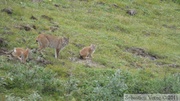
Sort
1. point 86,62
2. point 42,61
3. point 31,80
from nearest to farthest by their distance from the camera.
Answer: point 31,80, point 42,61, point 86,62

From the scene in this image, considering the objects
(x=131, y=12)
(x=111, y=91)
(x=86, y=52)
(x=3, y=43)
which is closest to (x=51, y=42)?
(x=86, y=52)

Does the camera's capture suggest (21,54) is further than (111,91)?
Yes

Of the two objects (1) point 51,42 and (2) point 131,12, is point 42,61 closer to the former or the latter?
(1) point 51,42

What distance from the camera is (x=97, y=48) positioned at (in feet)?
56.3

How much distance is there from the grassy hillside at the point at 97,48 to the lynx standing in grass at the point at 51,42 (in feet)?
1.22

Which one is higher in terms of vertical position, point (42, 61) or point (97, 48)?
point (42, 61)

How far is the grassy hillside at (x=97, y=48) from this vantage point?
11.2m

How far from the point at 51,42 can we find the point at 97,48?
3.05 m

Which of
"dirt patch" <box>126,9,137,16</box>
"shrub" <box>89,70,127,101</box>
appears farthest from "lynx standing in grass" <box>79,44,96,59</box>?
"dirt patch" <box>126,9,137,16</box>

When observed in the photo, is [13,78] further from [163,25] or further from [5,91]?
[163,25]

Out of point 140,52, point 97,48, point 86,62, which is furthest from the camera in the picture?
point 140,52

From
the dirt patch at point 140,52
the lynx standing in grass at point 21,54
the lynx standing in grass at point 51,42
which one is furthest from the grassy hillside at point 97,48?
the lynx standing in grass at point 51,42

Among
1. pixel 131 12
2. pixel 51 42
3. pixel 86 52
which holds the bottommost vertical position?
pixel 131 12

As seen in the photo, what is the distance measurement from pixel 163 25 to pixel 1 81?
15704 mm
